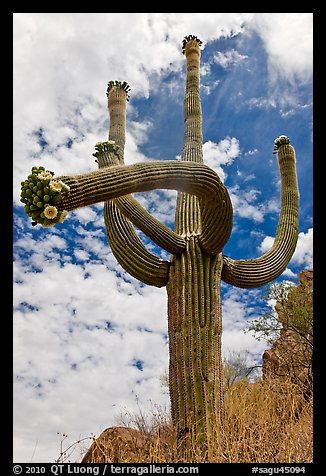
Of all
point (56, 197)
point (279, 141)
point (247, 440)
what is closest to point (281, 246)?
point (279, 141)

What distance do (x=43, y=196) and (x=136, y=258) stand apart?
2315mm

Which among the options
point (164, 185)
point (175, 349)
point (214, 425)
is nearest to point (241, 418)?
point (214, 425)

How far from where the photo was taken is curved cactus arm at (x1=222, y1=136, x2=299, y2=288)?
22.7 ft

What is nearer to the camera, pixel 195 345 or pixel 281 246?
pixel 195 345

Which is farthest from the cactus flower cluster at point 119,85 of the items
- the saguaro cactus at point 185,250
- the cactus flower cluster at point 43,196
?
the cactus flower cluster at point 43,196

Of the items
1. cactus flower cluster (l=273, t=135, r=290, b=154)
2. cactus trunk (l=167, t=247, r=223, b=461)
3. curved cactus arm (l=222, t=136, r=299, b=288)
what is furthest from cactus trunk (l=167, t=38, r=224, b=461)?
cactus flower cluster (l=273, t=135, r=290, b=154)

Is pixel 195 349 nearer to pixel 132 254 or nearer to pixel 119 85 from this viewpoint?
pixel 132 254

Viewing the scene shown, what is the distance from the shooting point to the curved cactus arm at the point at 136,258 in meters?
6.46

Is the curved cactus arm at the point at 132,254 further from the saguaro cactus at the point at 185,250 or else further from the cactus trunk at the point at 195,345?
the cactus trunk at the point at 195,345

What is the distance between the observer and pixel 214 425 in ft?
18.7

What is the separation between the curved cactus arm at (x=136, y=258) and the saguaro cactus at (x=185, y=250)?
0.04 ft

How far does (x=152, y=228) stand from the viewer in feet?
21.0

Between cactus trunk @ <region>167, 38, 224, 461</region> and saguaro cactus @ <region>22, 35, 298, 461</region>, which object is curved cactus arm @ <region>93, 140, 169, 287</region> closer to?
saguaro cactus @ <region>22, 35, 298, 461</region>
